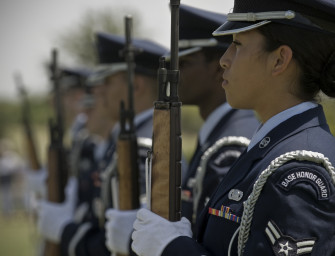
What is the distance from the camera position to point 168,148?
236cm

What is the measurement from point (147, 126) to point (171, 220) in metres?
1.95

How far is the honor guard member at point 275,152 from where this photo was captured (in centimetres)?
188

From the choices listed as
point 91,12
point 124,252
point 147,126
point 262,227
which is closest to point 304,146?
point 262,227

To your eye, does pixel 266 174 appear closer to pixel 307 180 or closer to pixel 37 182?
pixel 307 180

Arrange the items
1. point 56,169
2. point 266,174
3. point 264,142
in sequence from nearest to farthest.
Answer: point 266,174 → point 264,142 → point 56,169

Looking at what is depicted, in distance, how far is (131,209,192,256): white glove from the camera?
2.24 m

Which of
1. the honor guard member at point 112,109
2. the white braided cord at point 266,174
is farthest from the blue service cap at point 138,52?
the white braided cord at point 266,174

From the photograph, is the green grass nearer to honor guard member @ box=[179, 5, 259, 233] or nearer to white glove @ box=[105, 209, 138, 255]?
white glove @ box=[105, 209, 138, 255]

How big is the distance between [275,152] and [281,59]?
1.20ft

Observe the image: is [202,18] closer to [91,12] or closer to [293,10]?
[293,10]

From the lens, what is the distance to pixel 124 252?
362 centimetres

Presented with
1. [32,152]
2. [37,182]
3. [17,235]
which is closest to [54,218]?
[37,182]

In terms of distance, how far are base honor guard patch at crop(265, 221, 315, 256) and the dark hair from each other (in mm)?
624

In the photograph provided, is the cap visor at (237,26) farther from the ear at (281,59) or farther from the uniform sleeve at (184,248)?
the uniform sleeve at (184,248)
